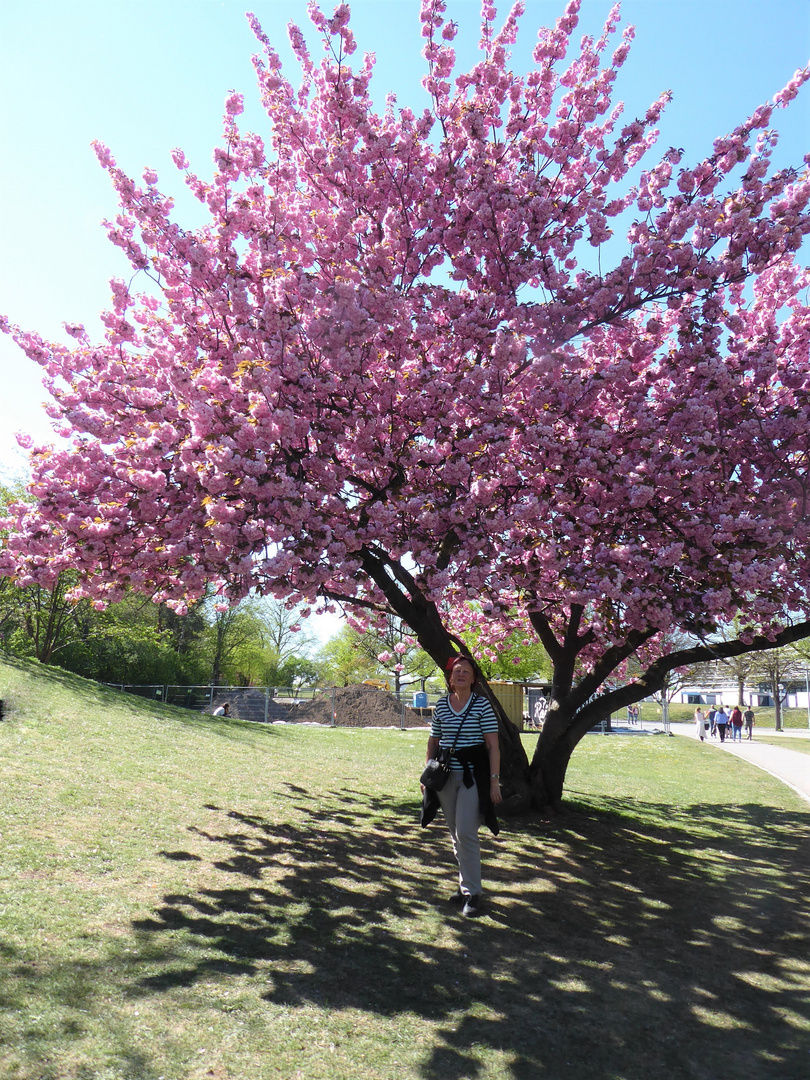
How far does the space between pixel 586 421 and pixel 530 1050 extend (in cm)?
640

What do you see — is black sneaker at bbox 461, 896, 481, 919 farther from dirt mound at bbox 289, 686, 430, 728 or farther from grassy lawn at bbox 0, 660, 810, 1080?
dirt mound at bbox 289, 686, 430, 728

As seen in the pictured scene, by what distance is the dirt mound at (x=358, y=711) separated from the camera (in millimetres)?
30438

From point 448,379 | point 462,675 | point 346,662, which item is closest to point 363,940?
point 462,675

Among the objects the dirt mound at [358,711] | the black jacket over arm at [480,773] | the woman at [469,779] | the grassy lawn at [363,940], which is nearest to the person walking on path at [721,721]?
the dirt mound at [358,711]

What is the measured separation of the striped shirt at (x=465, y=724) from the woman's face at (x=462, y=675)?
0.16 m

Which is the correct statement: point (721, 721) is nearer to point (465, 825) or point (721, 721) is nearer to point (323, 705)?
point (323, 705)

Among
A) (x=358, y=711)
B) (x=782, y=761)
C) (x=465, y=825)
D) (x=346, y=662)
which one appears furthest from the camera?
(x=346, y=662)

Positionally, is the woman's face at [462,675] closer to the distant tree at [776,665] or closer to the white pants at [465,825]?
the white pants at [465,825]

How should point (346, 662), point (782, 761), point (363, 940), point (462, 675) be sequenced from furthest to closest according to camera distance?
point (346, 662), point (782, 761), point (462, 675), point (363, 940)

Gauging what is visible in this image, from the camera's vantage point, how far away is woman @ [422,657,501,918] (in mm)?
6000

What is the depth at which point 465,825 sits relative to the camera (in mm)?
5961

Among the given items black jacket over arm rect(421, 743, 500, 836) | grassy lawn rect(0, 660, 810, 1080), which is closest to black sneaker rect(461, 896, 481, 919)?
grassy lawn rect(0, 660, 810, 1080)

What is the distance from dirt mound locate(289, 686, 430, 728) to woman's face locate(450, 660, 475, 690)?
81.6 feet

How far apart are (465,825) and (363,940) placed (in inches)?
47.3
